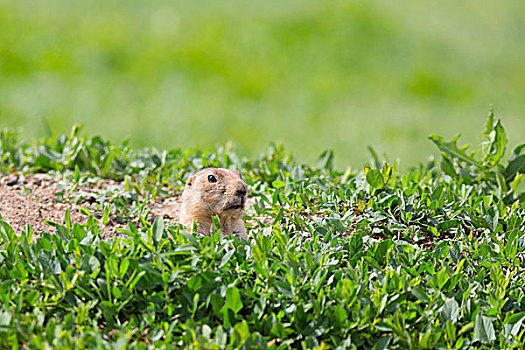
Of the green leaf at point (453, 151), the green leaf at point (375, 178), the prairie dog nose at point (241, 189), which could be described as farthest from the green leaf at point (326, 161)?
the prairie dog nose at point (241, 189)

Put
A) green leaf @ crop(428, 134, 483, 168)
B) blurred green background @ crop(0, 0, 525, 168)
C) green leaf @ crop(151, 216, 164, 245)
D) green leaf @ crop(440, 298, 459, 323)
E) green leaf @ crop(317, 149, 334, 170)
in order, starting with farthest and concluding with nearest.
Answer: blurred green background @ crop(0, 0, 525, 168)
green leaf @ crop(317, 149, 334, 170)
green leaf @ crop(428, 134, 483, 168)
green leaf @ crop(151, 216, 164, 245)
green leaf @ crop(440, 298, 459, 323)

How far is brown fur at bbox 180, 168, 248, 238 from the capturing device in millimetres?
3725

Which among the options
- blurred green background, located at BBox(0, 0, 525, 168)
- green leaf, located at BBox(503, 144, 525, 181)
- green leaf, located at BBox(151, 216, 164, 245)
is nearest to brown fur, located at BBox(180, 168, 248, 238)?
green leaf, located at BBox(151, 216, 164, 245)

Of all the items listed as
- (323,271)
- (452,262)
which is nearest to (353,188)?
(452,262)

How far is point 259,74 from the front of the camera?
1080 centimetres

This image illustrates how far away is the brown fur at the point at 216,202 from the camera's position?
3725 millimetres

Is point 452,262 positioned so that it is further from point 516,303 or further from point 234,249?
point 234,249

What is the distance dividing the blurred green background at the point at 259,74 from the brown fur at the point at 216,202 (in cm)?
430

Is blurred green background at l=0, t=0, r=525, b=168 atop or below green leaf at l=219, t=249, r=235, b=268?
atop

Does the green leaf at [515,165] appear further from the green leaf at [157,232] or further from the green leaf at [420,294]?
the green leaf at [157,232]

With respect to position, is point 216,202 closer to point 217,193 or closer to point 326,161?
point 217,193

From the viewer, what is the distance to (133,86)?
33.6 ft

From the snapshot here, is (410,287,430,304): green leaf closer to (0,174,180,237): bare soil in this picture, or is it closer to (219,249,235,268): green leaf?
(219,249,235,268): green leaf

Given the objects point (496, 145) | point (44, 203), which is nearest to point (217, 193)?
point (44, 203)
